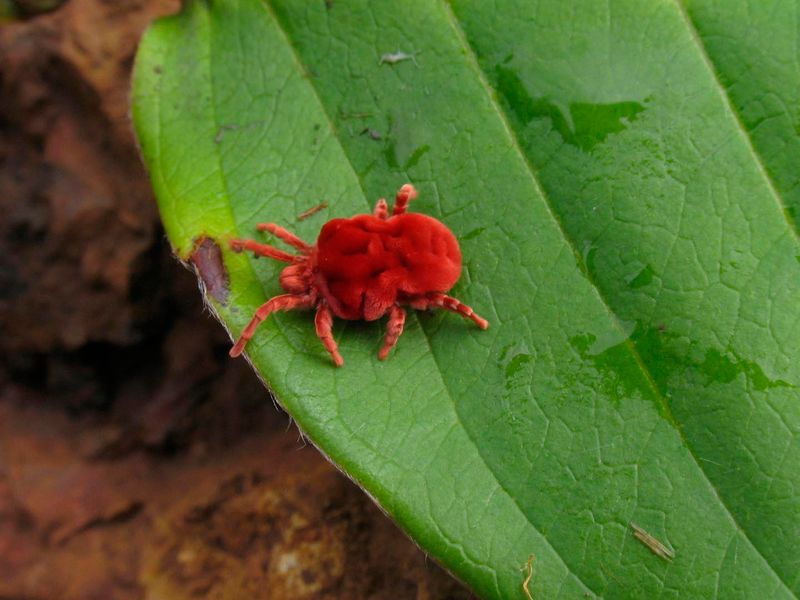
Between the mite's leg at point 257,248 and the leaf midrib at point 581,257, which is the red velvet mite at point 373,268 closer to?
the mite's leg at point 257,248

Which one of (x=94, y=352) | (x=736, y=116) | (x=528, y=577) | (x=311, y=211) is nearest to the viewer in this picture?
(x=528, y=577)

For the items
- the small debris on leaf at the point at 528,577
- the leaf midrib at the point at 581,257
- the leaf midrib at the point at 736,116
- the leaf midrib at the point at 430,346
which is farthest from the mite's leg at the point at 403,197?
the small debris on leaf at the point at 528,577

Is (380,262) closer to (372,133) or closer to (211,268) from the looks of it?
(372,133)

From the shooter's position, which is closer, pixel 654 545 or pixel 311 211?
pixel 654 545

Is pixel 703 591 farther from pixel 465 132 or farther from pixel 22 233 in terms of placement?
pixel 22 233

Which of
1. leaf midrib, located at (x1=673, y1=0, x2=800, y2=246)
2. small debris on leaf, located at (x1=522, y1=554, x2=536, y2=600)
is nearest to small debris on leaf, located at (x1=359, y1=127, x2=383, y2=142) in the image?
leaf midrib, located at (x1=673, y1=0, x2=800, y2=246)

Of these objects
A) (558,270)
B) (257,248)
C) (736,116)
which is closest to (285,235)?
(257,248)

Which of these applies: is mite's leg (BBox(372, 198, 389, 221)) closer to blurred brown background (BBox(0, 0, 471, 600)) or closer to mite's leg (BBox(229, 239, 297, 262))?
mite's leg (BBox(229, 239, 297, 262))

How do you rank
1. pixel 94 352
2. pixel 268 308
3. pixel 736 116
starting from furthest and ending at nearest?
pixel 94 352 < pixel 268 308 < pixel 736 116
